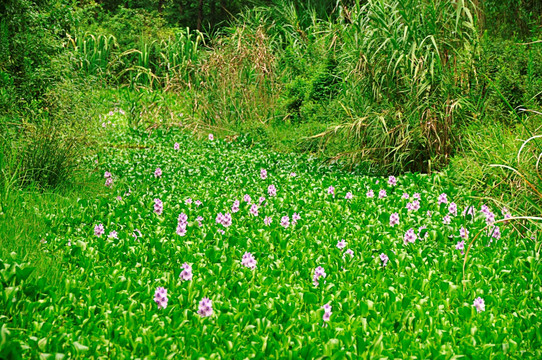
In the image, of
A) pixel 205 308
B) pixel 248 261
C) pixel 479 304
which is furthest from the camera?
pixel 248 261

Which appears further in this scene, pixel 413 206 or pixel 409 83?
pixel 409 83

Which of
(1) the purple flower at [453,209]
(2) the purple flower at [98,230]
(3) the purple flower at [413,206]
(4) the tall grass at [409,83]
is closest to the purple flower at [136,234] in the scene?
Answer: (2) the purple flower at [98,230]

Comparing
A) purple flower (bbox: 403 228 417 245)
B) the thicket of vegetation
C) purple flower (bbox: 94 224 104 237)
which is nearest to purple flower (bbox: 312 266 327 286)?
purple flower (bbox: 403 228 417 245)

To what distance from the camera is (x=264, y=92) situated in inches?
366

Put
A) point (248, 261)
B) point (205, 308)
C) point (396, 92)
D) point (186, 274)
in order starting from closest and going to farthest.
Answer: point (205, 308) → point (186, 274) → point (248, 261) → point (396, 92)

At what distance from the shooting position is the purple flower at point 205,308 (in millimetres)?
2719

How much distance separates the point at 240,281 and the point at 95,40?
458 inches

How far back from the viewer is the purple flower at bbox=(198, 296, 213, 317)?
2719mm

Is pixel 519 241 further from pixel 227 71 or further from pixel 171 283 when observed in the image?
pixel 227 71

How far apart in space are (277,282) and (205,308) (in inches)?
24.2

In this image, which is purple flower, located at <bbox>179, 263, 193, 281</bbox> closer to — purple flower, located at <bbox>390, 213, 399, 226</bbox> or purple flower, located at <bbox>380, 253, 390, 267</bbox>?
purple flower, located at <bbox>380, 253, 390, 267</bbox>

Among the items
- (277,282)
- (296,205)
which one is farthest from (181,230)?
(296,205)

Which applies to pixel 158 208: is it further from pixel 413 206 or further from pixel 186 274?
pixel 413 206

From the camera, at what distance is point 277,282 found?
3.22 m
